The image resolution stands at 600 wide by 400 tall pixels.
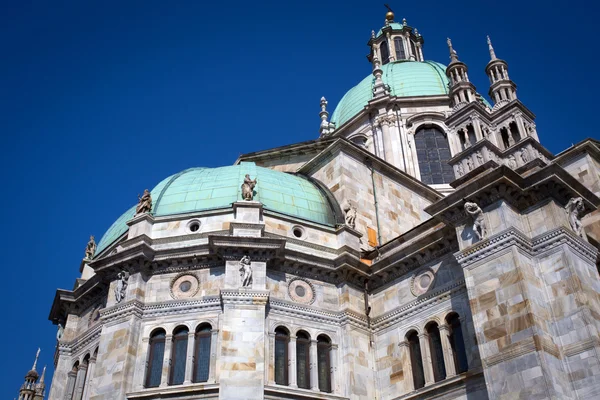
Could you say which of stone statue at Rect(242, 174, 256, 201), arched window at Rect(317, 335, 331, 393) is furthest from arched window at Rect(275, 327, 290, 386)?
stone statue at Rect(242, 174, 256, 201)

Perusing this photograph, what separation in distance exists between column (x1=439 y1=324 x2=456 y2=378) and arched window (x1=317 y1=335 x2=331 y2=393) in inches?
178

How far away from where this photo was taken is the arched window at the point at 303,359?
23797mm

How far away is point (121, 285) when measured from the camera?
2512 cm

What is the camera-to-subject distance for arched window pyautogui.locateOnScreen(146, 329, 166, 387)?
23344 mm

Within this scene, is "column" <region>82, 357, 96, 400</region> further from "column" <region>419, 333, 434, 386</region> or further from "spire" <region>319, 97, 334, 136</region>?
"spire" <region>319, 97, 334, 136</region>

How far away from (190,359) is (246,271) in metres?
3.83

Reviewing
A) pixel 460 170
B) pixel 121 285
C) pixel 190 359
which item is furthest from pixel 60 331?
pixel 460 170

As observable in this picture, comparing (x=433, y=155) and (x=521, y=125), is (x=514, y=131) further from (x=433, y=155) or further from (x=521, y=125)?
(x=433, y=155)

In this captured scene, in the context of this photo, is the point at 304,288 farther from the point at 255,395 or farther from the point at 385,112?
the point at 385,112

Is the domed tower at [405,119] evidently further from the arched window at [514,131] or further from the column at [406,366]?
the column at [406,366]

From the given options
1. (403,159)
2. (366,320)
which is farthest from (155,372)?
(403,159)

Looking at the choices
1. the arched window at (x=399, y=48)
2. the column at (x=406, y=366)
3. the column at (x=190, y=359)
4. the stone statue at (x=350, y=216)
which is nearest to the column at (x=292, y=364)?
the column at (x=190, y=359)

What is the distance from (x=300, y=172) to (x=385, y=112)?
1307 cm

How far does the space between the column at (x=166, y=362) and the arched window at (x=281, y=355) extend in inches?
156
